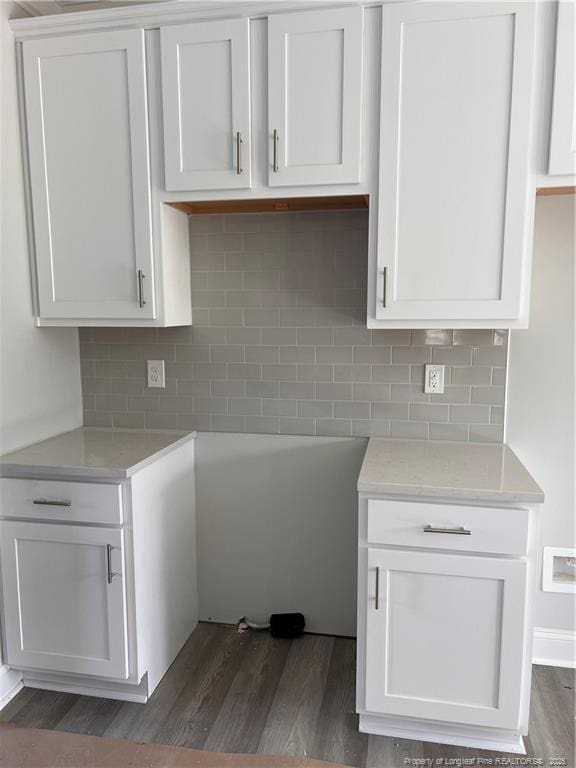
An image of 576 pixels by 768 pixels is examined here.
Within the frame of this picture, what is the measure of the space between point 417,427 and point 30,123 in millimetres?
1894

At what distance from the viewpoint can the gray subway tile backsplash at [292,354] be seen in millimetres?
2227

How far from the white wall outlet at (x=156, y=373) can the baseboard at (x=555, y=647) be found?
1.89 metres

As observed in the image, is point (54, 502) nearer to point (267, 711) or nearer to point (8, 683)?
point (8, 683)

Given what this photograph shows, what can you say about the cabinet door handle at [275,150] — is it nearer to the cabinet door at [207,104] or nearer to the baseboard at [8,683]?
the cabinet door at [207,104]

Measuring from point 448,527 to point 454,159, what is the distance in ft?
3.87

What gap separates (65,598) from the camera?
198cm

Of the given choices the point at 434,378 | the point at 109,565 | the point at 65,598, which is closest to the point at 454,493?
the point at 434,378

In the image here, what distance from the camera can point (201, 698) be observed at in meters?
2.07

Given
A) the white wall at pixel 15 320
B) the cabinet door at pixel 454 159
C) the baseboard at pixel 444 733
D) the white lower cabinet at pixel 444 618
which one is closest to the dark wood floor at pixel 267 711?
the baseboard at pixel 444 733

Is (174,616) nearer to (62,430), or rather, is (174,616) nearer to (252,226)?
(62,430)

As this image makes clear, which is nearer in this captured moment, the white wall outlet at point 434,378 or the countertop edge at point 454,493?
the countertop edge at point 454,493

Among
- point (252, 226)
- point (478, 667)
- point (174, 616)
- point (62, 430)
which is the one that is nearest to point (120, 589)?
point (174, 616)

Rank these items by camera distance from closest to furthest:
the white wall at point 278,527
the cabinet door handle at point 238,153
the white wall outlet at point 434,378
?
1. the cabinet door handle at point 238,153
2. the white wall outlet at point 434,378
3. the white wall at point 278,527

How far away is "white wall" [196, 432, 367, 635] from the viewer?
2.38 meters
